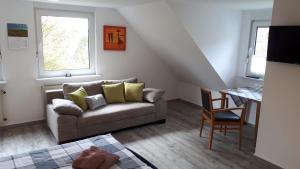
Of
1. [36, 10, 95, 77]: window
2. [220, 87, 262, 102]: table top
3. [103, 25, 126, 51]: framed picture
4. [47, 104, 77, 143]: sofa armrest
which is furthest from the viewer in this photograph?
[103, 25, 126, 51]: framed picture

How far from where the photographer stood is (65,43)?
14.3 ft

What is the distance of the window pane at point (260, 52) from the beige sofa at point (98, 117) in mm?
1822

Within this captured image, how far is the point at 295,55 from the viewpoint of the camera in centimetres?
240

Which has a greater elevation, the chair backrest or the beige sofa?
the chair backrest

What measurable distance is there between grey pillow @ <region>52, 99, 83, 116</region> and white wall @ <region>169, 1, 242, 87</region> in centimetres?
203

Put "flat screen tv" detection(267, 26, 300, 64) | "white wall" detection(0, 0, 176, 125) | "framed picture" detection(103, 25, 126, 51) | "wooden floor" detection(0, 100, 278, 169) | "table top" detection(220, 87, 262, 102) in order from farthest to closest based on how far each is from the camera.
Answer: "framed picture" detection(103, 25, 126, 51), "white wall" detection(0, 0, 176, 125), "table top" detection(220, 87, 262, 102), "wooden floor" detection(0, 100, 278, 169), "flat screen tv" detection(267, 26, 300, 64)

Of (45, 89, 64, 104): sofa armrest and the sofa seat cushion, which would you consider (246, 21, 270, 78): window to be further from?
(45, 89, 64, 104): sofa armrest

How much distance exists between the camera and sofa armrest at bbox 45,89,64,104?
3.92 meters

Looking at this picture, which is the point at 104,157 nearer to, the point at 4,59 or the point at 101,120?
the point at 101,120

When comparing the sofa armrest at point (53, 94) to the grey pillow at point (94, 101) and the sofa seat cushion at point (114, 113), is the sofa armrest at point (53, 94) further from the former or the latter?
the sofa seat cushion at point (114, 113)

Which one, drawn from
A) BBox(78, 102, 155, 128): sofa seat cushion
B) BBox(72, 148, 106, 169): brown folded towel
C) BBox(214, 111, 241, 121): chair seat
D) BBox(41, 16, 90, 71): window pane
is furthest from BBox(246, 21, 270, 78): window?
BBox(72, 148, 106, 169): brown folded towel

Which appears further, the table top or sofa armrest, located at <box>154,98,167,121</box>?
sofa armrest, located at <box>154,98,167,121</box>

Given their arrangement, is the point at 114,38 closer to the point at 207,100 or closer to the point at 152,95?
the point at 152,95

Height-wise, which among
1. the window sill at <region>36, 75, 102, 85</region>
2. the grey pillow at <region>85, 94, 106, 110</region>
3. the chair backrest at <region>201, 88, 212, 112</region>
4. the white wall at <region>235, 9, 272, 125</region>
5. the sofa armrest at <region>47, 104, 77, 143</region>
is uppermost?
the white wall at <region>235, 9, 272, 125</region>
